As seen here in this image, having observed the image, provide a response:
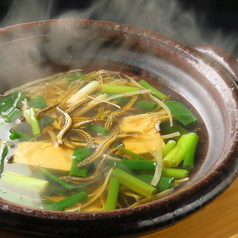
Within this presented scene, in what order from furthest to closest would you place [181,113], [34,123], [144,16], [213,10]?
[144,16], [213,10], [181,113], [34,123]

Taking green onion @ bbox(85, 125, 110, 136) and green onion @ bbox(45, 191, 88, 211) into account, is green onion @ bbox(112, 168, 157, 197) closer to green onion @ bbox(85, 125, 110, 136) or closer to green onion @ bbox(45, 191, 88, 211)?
A: green onion @ bbox(45, 191, 88, 211)

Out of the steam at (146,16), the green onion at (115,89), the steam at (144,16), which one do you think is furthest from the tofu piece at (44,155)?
the steam at (146,16)

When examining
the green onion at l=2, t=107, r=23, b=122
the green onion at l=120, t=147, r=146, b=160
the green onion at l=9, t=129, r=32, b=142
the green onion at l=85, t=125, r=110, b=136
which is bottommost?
the green onion at l=9, t=129, r=32, b=142

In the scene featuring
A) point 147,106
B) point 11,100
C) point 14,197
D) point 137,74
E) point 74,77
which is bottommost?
point 14,197

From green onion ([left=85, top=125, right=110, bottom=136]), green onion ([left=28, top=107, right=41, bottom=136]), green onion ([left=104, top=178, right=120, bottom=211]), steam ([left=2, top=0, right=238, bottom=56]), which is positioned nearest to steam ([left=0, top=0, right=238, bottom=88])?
steam ([left=2, top=0, right=238, bottom=56])

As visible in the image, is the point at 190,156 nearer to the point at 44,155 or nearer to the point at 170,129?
the point at 170,129

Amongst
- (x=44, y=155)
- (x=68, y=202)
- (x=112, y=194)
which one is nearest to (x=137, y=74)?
(x=44, y=155)

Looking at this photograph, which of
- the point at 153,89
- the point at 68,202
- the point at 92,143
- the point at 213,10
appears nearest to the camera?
the point at 68,202

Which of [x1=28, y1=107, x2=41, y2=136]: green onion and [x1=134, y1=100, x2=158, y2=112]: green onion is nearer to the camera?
[x1=28, y1=107, x2=41, y2=136]: green onion
